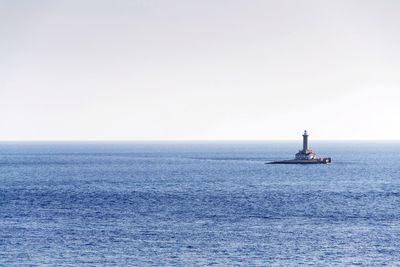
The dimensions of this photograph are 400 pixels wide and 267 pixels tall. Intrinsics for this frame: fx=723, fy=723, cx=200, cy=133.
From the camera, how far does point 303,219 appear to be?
85.9 m

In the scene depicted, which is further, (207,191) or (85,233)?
(207,191)

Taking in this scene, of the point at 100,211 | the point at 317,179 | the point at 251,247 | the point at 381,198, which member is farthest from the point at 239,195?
the point at 251,247

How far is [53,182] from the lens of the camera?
14938 cm

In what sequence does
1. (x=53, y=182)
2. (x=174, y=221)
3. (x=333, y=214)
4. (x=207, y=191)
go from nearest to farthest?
(x=174, y=221) → (x=333, y=214) → (x=207, y=191) → (x=53, y=182)

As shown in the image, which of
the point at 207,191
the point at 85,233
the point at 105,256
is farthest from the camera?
the point at 207,191

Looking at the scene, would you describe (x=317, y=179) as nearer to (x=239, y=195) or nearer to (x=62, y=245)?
(x=239, y=195)

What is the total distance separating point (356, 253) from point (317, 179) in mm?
91264

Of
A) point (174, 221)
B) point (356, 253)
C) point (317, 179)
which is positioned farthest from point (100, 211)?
point (317, 179)

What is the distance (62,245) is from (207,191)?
197 ft

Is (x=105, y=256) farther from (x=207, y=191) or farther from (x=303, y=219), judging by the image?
(x=207, y=191)

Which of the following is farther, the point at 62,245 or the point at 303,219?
the point at 303,219

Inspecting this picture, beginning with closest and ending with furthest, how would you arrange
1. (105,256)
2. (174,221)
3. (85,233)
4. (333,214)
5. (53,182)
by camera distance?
1. (105,256)
2. (85,233)
3. (174,221)
4. (333,214)
5. (53,182)

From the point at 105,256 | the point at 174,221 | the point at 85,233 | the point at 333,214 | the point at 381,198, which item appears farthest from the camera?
the point at 381,198

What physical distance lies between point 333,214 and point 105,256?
1485 inches
